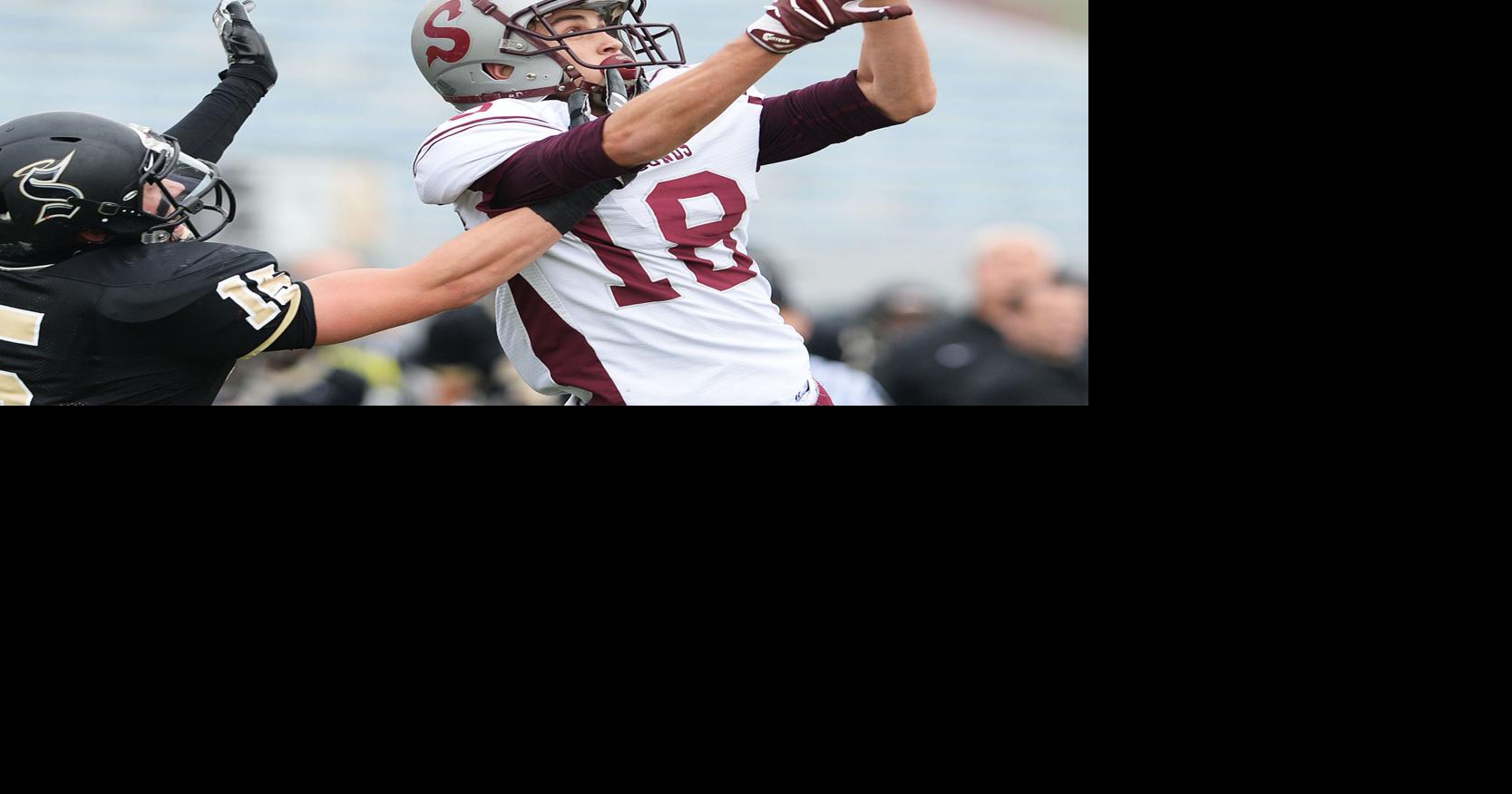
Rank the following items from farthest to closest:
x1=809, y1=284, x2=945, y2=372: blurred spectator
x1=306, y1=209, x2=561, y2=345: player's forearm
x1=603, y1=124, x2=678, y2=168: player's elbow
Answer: x1=809, y1=284, x2=945, y2=372: blurred spectator
x1=306, y1=209, x2=561, y2=345: player's forearm
x1=603, y1=124, x2=678, y2=168: player's elbow

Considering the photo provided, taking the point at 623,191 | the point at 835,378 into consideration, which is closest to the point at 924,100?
the point at 623,191

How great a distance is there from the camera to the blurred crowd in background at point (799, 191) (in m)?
3.78

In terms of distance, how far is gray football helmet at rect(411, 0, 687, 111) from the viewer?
267cm

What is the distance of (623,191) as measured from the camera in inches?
105

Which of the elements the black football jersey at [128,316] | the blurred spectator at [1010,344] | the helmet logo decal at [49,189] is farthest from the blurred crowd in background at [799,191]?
the helmet logo decal at [49,189]

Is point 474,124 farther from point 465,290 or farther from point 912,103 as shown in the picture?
point 912,103

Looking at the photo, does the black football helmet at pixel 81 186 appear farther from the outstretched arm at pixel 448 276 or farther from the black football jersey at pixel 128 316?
A: the outstretched arm at pixel 448 276

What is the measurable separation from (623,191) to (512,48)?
13.2 inches

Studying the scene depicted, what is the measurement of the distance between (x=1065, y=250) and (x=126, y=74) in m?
5.24

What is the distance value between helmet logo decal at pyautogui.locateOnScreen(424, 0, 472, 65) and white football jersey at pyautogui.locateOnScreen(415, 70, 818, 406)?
0.12 meters

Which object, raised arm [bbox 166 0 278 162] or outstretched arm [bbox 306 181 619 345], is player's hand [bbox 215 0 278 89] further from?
outstretched arm [bbox 306 181 619 345]

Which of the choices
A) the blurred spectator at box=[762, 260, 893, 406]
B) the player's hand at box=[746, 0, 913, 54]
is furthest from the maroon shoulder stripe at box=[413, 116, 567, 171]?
the blurred spectator at box=[762, 260, 893, 406]

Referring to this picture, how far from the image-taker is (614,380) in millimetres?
2695

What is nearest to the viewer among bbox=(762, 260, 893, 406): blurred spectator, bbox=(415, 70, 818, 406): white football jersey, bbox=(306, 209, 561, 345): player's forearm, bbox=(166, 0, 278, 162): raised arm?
bbox=(306, 209, 561, 345): player's forearm
